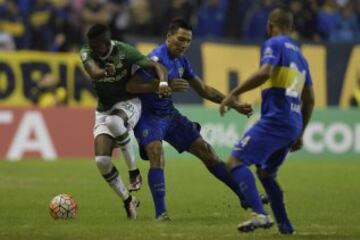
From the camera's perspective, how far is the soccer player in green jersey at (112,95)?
41.0 feet

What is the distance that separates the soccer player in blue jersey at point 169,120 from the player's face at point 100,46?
0.50 meters

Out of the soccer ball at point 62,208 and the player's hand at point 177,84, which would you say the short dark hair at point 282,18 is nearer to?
the player's hand at point 177,84

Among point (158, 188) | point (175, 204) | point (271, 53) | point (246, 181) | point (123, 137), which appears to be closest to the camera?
point (271, 53)

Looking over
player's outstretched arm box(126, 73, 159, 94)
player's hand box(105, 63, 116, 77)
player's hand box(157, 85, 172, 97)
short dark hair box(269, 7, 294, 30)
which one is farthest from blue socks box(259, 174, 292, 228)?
player's hand box(105, 63, 116, 77)

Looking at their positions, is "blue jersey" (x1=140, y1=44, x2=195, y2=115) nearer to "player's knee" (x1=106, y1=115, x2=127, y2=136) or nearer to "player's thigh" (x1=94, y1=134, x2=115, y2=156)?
"player's knee" (x1=106, y1=115, x2=127, y2=136)

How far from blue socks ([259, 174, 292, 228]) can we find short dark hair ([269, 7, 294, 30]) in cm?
157

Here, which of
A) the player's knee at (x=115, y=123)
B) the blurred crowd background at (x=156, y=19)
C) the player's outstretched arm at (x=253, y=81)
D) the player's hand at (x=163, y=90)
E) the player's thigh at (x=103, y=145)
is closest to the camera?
the player's outstretched arm at (x=253, y=81)

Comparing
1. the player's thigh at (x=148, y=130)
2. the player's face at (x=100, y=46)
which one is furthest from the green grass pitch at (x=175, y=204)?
the player's face at (x=100, y=46)

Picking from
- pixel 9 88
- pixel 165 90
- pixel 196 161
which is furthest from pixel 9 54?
pixel 165 90

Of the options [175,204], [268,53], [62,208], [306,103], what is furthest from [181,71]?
[268,53]

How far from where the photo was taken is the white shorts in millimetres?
12805

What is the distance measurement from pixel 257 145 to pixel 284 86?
651 millimetres

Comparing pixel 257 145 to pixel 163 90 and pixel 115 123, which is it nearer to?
pixel 163 90

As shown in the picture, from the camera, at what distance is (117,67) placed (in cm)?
1280
